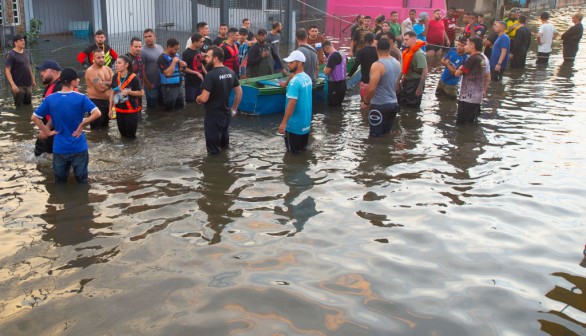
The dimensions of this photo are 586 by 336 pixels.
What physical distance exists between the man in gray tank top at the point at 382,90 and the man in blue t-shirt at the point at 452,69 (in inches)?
118

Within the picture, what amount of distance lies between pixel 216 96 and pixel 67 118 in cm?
224

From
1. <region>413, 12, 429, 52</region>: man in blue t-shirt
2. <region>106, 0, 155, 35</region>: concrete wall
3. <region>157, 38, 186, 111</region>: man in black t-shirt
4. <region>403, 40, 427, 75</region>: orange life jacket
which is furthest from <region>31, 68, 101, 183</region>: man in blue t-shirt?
<region>413, 12, 429, 52</region>: man in blue t-shirt

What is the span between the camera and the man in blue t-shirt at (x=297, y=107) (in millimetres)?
8055

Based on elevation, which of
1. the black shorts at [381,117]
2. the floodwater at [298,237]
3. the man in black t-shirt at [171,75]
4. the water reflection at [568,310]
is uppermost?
the man in black t-shirt at [171,75]

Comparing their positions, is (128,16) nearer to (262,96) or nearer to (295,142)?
(262,96)

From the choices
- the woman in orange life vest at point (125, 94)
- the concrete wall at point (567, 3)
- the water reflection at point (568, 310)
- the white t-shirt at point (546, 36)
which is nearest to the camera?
the water reflection at point (568, 310)

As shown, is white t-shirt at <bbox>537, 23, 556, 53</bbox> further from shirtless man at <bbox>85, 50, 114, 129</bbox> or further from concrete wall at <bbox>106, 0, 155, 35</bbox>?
shirtless man at <bbox>85, 50, 114, 129</bbox>

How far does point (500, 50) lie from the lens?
49.5 feet

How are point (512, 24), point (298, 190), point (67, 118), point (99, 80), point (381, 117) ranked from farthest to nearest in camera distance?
point (512, 24), point (381, 117), point (99, 80), point (298, 190), point (67, 118)

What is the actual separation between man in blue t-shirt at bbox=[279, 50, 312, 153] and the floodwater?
0.34 meters

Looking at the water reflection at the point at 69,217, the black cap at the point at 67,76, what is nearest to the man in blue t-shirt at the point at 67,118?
the black cap at the point at 67,76

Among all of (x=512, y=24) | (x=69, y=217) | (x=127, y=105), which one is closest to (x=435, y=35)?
(x=512, y=24)

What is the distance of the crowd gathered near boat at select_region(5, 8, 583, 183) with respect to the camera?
6941mm

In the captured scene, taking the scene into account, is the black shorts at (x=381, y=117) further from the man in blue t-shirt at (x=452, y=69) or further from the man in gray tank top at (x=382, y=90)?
the man in blue t-shirt at (x=452, y=69)
